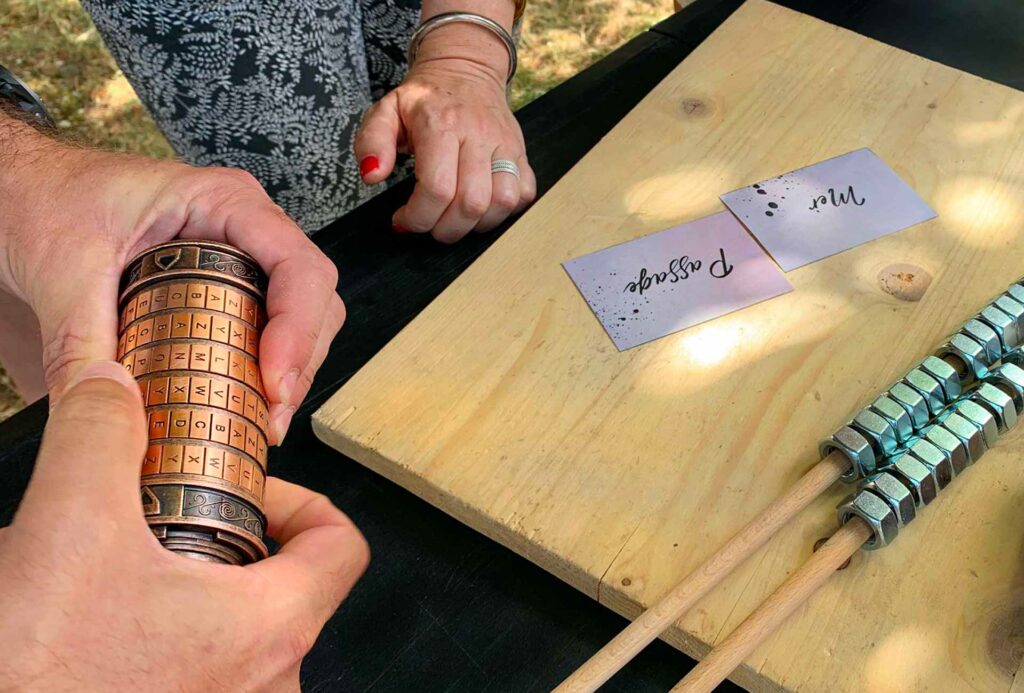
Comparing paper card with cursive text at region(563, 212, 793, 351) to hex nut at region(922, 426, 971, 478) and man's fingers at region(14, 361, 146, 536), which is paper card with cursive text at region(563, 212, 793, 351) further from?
man's fingers at region(14, 361, 146, 536)

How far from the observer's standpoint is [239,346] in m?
0.67

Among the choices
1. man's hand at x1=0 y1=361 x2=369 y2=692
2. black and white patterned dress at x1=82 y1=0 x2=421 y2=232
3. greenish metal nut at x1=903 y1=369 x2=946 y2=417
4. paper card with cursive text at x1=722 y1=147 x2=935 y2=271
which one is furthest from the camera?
black and white patterned dress at x1=82 y1=0 x2=421 y2=232

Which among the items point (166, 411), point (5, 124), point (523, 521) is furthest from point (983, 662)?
point (5, 124)

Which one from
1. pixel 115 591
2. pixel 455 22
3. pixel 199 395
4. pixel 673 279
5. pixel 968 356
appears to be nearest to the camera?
pixel 115 591

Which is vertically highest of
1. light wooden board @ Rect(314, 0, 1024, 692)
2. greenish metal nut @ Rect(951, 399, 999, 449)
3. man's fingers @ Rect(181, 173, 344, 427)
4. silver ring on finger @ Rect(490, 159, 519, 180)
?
man's fingers @ Rect(181, 173, 344, 427)

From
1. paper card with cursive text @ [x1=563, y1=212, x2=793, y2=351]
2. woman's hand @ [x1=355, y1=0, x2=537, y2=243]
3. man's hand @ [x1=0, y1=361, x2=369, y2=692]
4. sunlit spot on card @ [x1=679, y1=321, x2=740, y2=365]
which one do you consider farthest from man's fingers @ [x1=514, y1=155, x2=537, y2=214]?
man's hand @ [x1=0, y1=361, x2=369, y2=692]

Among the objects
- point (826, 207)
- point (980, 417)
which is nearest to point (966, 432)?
point (980, 417)

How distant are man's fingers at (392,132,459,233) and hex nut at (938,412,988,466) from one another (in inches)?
21.6

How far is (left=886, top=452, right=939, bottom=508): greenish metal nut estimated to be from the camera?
0.76 m

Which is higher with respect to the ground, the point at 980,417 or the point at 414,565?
the point at 980,417

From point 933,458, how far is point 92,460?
613mm

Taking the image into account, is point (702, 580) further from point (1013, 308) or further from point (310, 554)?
point (1013, 308)

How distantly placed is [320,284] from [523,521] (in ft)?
0.84

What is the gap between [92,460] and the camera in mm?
554
